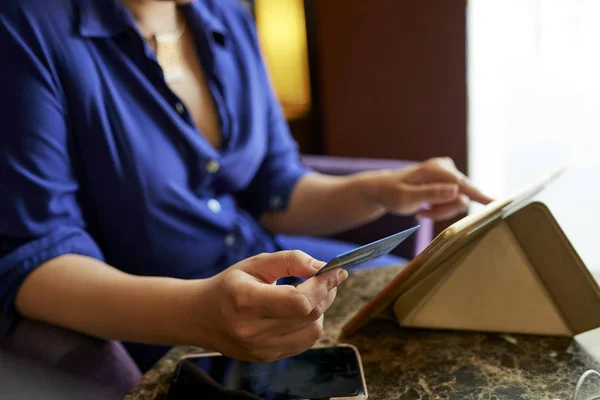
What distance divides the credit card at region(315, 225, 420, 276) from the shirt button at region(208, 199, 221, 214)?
49 centimetres

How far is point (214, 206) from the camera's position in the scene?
1.09 m

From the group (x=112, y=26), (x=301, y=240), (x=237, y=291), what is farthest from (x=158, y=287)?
(x=301, y=240)

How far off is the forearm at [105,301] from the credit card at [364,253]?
202 mm

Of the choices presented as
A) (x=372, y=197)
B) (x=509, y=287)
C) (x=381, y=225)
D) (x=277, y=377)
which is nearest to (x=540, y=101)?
(x=381, y=225)

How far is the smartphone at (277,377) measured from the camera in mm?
726

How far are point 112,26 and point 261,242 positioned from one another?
51 cm

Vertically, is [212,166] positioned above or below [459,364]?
above

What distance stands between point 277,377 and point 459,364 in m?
0.24

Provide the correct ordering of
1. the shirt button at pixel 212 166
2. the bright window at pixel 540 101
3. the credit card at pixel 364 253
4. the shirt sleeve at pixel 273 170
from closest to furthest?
the credit card at pixel 364 253 → the shirt button at pixel 212 166 → the shirt sleeve at pixel 273 170 → the bright window at pixel 540 101

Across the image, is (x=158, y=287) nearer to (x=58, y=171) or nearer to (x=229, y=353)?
(x=229, y=353)

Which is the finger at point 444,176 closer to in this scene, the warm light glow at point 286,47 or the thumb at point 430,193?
the thumb at point 430,193

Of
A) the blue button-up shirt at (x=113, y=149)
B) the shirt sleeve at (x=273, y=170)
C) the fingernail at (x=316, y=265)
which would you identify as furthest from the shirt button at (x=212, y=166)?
the fingernail at (x=316, y=265)

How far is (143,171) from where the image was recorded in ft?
3.12

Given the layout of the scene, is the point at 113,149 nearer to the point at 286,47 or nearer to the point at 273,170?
the point at 273,170
